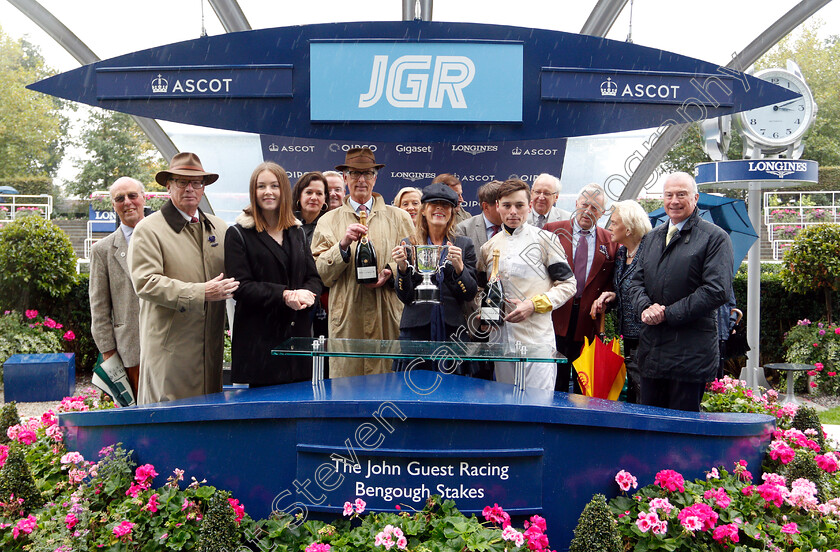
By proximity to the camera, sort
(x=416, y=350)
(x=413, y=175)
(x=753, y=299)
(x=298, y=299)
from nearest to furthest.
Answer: (x=416, y=350) < (x=298, y=299) < (x=753, y=299) < (x=413, y=175)

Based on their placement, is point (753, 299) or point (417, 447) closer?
point (417, 447)

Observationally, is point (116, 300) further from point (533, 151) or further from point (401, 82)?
point (533, 151)

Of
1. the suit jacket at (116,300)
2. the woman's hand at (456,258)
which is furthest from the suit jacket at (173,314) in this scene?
the woman's hand at (456,258)

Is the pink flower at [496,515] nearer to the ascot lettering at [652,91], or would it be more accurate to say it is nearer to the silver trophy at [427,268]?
the silver trophy at [427,268]

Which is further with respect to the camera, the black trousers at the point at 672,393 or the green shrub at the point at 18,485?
the black trousers at the point at 672,393

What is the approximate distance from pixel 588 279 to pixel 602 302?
0.23 m

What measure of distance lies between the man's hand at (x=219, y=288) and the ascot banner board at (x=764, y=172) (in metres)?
5.31

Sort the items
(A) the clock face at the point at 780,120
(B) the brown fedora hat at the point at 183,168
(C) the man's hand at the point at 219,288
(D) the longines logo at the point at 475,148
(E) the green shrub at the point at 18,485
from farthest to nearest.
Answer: (D) the longines logo at the point at 475,148
(A) the clock face at the point at 780,120
(B) the brown fedora hat at the point at 183,168
(C) the man's hand at the point at 219,288
(E) the green shrub at the point at 18,485

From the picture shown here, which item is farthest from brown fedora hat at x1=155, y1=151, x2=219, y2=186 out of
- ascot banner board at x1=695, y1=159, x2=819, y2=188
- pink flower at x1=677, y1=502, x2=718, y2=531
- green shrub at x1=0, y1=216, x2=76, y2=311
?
green shrub at x1=0, y1=216, x2=76, y2=311

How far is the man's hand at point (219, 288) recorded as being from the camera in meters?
3.71

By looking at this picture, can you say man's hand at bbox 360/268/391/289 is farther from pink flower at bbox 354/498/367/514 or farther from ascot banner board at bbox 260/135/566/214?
ascot banner board at bbox 260/135/566/214

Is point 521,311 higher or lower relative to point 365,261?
lower

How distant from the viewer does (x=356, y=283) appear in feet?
15.6

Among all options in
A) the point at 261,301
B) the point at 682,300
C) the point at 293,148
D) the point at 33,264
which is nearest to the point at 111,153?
the point at 33,264
